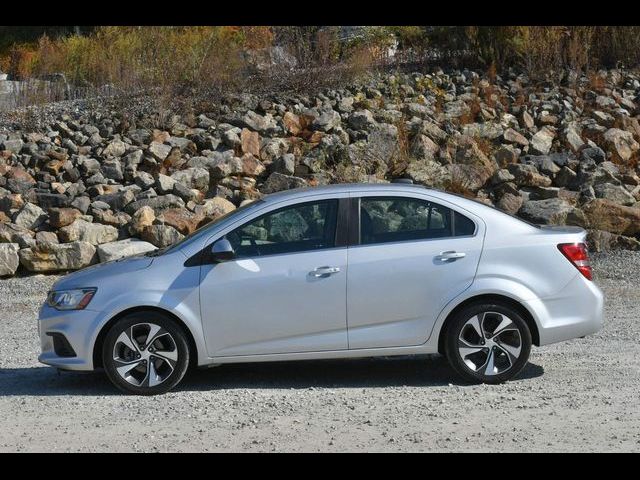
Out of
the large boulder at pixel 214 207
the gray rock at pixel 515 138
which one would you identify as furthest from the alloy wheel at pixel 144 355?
the gray rock at pixel 515 138

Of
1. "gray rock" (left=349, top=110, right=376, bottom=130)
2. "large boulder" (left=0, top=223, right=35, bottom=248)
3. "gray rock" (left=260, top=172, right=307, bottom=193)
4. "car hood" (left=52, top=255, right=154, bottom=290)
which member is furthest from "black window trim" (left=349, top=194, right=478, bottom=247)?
"gray rock" (left=349, top=110, right=376, bottom=130)

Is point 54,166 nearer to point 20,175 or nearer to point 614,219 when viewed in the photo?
point 20,175

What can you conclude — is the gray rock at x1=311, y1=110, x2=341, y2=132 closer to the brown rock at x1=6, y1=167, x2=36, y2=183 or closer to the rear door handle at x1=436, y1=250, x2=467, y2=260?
the brown rock at x1=6, y1=167, x2=36, y2=183

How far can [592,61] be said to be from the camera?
22.9 metres

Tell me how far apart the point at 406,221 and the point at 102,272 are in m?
2.43

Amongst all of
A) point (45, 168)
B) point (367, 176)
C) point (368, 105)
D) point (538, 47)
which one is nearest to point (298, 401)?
point (367, 176)

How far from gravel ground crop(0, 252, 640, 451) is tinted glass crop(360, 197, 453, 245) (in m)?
1.18

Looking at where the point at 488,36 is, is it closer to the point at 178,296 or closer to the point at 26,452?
the point at 178,296

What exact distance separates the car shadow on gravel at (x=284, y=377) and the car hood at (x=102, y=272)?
86 centimetres

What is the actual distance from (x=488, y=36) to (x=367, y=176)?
22.1 feet

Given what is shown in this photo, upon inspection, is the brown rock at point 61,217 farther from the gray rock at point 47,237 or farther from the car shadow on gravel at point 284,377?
the car shadow on gravel at point 284,377

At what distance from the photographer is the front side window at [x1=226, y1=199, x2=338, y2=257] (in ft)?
28.0

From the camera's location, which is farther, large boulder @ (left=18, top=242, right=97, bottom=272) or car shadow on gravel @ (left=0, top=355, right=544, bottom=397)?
large boulder @ (left=18, top=242, right=97, bottom=272)

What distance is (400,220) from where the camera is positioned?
28.5 feet
